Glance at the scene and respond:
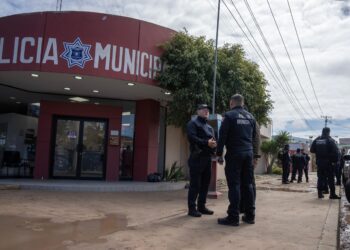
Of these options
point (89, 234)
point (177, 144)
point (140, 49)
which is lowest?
point (89, 234)

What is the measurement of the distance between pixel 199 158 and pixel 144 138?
25.0ft

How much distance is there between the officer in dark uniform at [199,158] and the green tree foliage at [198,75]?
4.80 metres

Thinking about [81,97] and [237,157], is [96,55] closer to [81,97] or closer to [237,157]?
[81,97]

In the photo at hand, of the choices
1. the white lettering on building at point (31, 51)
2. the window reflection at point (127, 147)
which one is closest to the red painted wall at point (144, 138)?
the window reflection at point (127, 147)

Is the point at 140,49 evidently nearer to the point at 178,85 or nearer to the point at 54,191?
the point at 178,85

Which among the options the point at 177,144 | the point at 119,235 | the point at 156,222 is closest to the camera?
the point at 119,235

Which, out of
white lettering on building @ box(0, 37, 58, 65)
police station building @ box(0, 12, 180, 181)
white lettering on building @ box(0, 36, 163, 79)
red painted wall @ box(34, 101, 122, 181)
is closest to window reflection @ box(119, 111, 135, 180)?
police station building @ box(0, 12, 180, 181)

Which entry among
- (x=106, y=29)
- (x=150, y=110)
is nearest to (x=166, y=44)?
(x=106, y=29)

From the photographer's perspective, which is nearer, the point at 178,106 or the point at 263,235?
the point at 263,235

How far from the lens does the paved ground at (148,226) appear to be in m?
4.73

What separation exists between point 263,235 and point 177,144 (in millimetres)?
11186

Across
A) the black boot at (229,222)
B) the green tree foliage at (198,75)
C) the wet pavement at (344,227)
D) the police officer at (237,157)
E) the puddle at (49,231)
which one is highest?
the green tree foliage at (198,75)

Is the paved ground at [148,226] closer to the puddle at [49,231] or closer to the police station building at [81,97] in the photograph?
the puddle at [49,231]

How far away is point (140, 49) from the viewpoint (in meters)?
11.3
